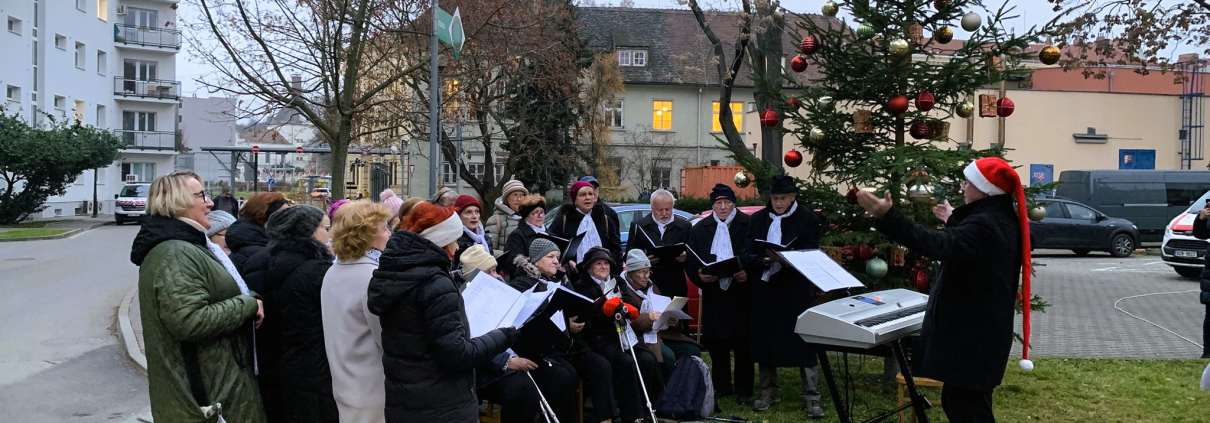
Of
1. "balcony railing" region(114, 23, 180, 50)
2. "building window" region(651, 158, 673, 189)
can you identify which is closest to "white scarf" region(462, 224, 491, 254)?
"building window" region(651, 158, 673, 189)

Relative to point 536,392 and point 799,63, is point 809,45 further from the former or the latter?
point 536,392

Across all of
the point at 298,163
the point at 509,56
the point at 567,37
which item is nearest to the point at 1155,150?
the point at 567,37

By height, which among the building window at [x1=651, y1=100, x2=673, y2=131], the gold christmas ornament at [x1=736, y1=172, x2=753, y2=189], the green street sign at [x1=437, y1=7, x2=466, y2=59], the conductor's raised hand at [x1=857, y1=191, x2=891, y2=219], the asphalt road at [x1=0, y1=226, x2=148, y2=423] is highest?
the building window at [x1=651, y1=100, x2=673, y2=131]

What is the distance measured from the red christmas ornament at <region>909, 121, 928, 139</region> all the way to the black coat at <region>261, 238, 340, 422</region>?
496 centimetres

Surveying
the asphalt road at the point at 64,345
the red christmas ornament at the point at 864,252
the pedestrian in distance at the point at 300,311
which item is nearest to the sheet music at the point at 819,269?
the red christmas ornament at the point at 864,252

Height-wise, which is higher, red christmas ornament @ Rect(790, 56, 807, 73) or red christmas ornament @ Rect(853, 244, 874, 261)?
red christmas ornament @ Rect(790, 56, 807, 73)

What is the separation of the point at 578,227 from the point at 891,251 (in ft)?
8.54

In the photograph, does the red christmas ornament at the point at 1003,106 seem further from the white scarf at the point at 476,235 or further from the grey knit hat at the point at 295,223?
the grey knit hat at the point at 295,223

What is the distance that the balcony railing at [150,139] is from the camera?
50.0m

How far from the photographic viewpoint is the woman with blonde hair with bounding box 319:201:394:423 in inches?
177

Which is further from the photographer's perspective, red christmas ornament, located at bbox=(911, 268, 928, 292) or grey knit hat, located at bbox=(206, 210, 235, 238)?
red christmas ornament, located at bbox=(911, 268, 928, 292)

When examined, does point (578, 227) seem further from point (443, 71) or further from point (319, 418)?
point (443, 71)

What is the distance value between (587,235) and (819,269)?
261 centimetres

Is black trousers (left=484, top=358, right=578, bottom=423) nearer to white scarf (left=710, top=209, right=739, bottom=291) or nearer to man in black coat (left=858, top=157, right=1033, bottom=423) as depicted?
white scarf (left=710, top=209, right=739, bottom=291)
